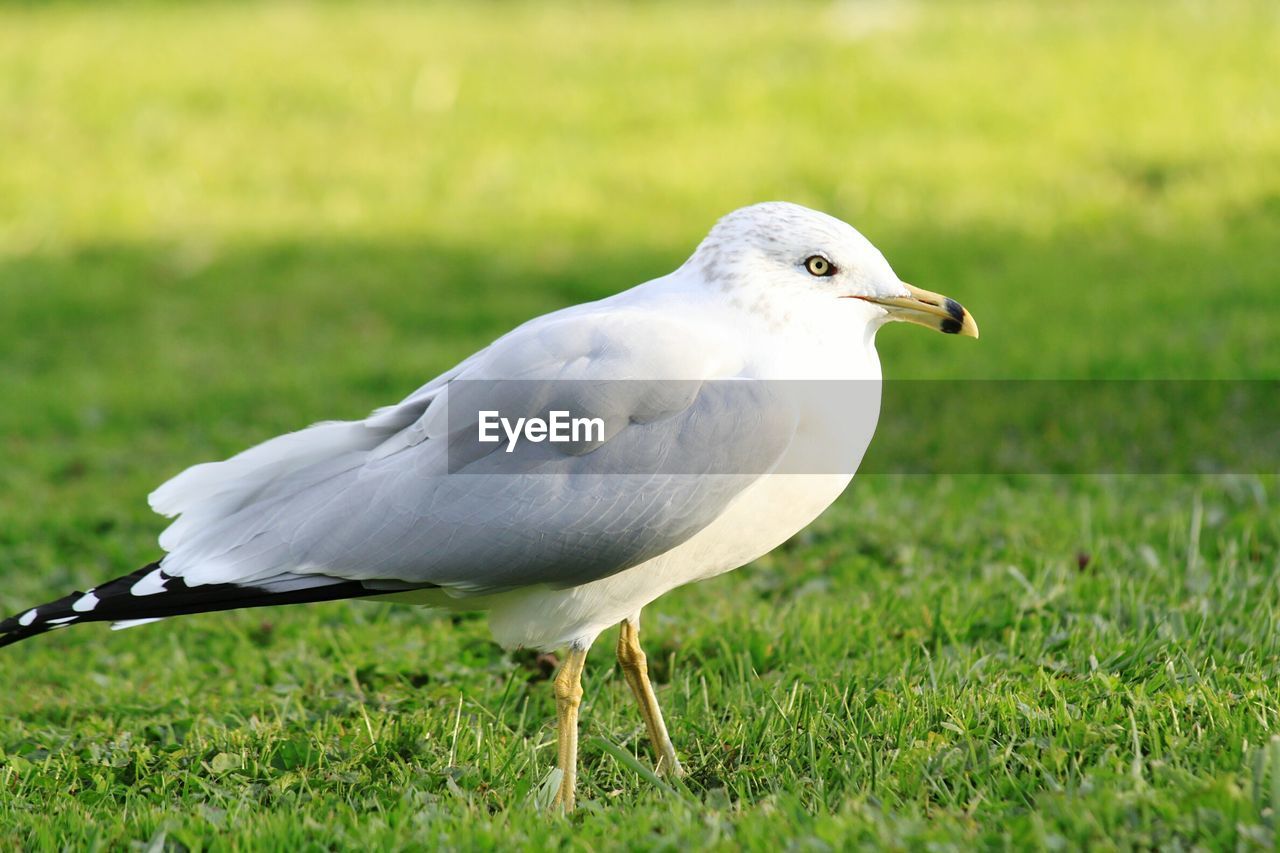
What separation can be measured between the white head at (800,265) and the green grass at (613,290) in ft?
3.31

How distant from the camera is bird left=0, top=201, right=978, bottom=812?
3.47 meters

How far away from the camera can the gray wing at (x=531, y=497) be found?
136 inches

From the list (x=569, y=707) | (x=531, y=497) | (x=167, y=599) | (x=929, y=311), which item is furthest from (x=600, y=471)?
(x=167, y=599)

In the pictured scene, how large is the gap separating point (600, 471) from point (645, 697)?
69 cm

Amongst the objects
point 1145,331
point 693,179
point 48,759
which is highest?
point 693,179

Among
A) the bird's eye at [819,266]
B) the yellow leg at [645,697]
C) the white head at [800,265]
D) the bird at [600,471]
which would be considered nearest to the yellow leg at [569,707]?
the bird at [600,471]

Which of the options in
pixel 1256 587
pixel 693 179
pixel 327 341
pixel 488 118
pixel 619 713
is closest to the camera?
pixel 619 713

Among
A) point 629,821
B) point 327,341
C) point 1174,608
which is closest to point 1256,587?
point 1174,608

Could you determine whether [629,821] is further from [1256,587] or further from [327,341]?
[327,341]

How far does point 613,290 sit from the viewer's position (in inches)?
347

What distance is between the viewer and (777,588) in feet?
17.1

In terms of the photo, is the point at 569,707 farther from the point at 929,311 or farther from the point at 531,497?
the point at 929,311

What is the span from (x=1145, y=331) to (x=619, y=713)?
4.43 meters

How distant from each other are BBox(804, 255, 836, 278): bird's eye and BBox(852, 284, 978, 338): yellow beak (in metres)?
0.12
